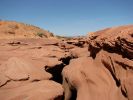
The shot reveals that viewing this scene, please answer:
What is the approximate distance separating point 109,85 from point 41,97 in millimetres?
1720

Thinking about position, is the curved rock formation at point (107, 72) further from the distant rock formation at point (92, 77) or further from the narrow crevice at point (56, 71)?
the narrow crevice at point (56, 71)

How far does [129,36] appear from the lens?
16.9 ft

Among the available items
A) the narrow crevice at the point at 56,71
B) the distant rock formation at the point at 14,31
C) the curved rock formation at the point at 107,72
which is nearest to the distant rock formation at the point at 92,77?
the curved rock formation at the point at 107,72

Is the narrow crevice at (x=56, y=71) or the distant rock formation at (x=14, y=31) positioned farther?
the distant rock formation at (x=14, y=31)

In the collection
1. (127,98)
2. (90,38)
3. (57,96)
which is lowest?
(57,96)

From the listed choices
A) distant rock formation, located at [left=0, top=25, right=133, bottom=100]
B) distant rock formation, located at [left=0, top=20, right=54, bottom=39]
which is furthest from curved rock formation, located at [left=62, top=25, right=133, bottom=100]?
distant rock formation, located at [left=0, top=20, right=54, bottom=39]

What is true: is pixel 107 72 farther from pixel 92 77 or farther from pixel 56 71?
pixel 56 71

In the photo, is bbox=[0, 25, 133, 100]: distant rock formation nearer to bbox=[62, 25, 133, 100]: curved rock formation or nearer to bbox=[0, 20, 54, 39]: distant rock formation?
bbox=[62, 25, 133, 100]: curved rock formation

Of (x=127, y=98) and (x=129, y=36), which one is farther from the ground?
(x=129, y=36)

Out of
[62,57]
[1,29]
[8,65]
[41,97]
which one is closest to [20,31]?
[1,29]

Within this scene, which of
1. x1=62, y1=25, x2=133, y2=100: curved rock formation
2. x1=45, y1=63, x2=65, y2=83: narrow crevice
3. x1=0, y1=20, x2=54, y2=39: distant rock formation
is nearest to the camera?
x1=62, y1=25, x2=133, y2=100: curved rock formation

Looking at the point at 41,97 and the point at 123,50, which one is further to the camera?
the point at 41,97

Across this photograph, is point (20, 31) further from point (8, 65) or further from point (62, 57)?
point (8, 65)

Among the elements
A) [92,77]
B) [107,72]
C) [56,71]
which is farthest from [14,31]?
[107,72]
